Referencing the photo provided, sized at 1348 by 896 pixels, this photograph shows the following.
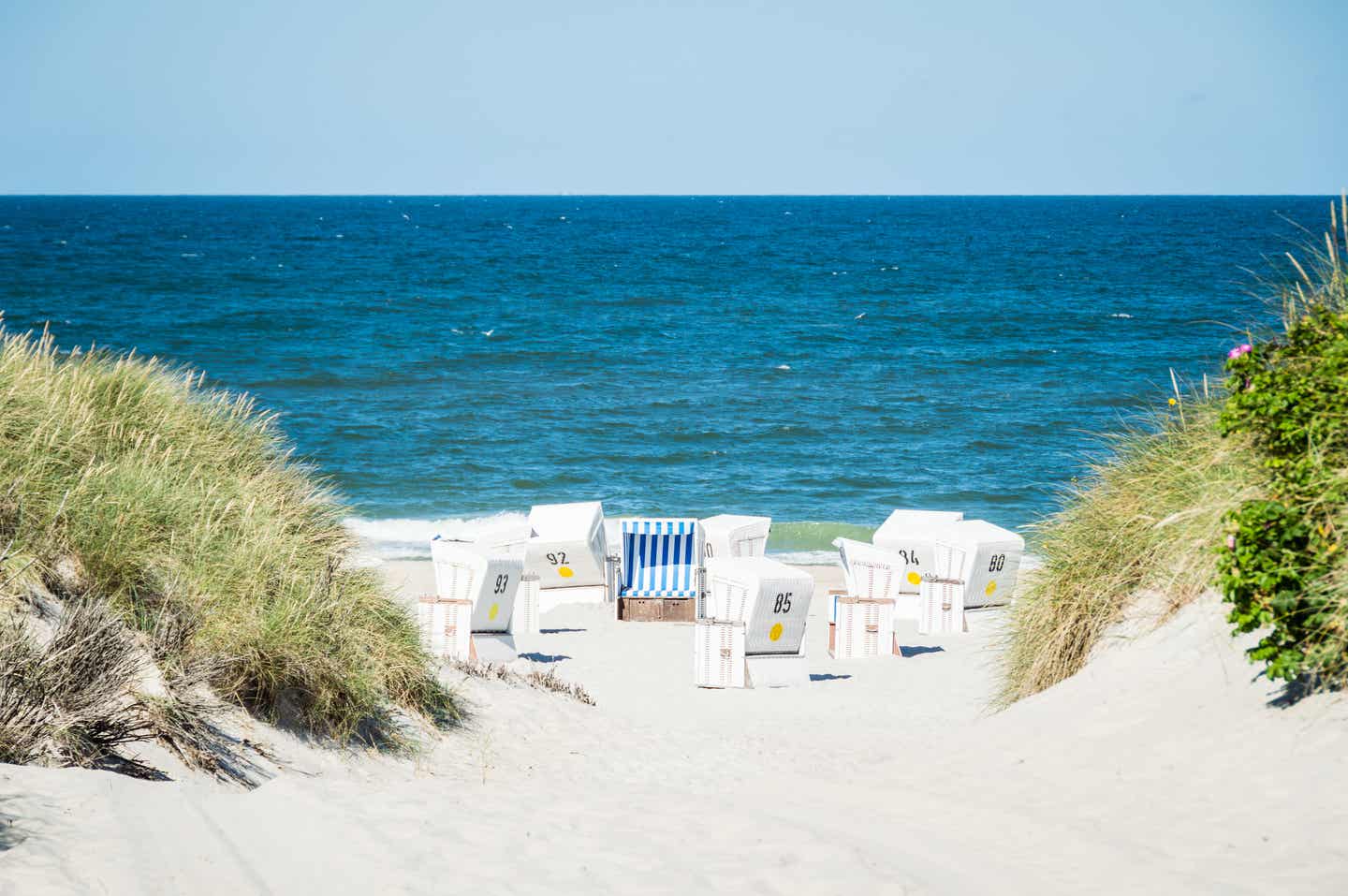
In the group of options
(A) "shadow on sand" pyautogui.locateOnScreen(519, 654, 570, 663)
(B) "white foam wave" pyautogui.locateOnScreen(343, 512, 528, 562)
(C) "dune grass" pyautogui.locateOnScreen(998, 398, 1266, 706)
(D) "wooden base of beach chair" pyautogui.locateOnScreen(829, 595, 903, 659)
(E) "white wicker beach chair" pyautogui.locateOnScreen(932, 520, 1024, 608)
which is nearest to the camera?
(C) "dune grass" pyautogui.locateOnScreen(998, 398, 1266, 706)

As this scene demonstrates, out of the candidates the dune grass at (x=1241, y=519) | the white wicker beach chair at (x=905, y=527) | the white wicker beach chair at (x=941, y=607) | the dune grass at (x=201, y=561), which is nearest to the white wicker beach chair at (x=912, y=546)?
the white wicker beach chair at (x=905, y=527)

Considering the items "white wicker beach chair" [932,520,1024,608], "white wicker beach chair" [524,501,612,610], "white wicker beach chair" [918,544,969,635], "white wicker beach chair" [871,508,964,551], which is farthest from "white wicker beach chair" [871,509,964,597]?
"white wicker beach chair" [524,501,612,610]

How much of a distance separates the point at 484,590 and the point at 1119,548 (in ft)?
20.6

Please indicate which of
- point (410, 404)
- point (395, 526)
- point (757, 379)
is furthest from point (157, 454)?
point (757, 379)

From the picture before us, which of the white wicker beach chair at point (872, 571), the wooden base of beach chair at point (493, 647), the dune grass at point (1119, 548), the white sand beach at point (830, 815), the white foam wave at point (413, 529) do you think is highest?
the dune grass at point (1119, 548)

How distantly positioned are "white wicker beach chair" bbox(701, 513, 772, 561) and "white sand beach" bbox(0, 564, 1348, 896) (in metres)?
8.03

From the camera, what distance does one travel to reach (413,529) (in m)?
20.5

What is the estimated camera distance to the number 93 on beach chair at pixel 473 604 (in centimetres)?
1052

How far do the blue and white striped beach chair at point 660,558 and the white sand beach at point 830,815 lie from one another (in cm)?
771

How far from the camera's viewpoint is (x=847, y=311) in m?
48.9

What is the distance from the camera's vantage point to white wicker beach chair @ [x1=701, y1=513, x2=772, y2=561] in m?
14.8

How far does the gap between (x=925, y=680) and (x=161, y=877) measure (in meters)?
7.94

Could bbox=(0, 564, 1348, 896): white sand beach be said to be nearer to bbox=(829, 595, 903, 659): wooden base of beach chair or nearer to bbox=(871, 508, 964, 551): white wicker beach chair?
bbox=(829, 595, 903, 659): wooden base of beach chair

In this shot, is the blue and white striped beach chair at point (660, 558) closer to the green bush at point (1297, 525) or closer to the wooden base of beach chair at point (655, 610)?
the wooden base of beach chair at point (655, 610)
